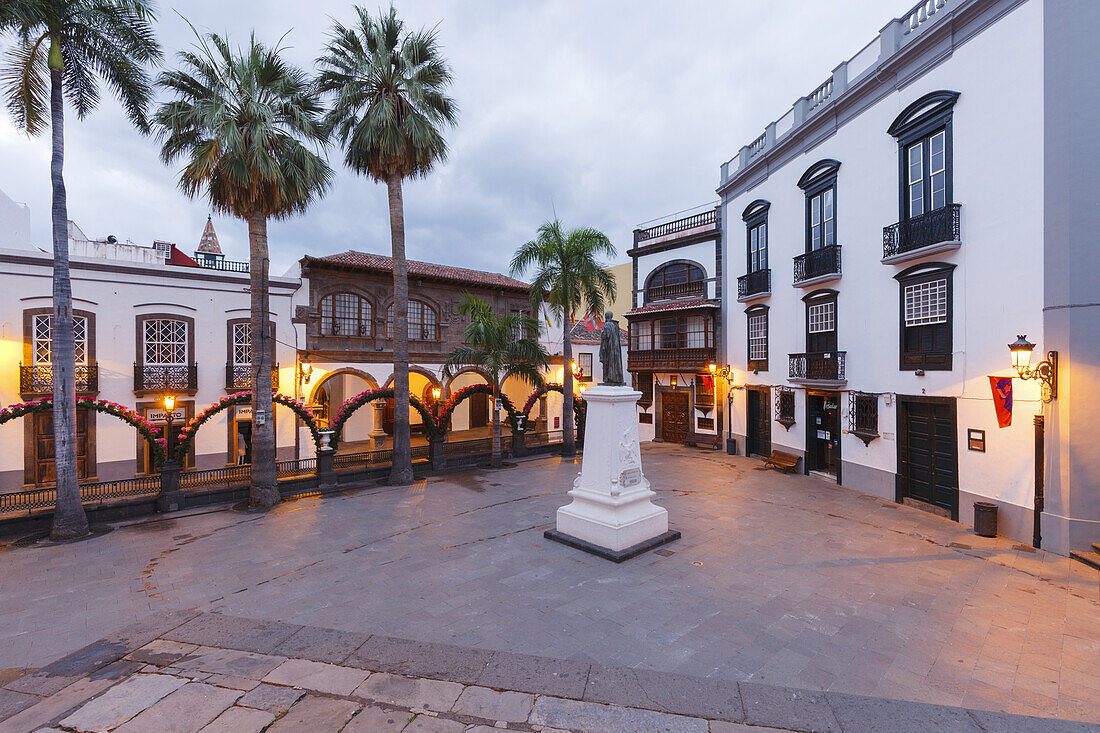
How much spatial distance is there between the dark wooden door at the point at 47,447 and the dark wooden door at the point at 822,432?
24.9 meters

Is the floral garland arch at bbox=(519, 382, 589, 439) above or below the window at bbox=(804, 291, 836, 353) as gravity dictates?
below

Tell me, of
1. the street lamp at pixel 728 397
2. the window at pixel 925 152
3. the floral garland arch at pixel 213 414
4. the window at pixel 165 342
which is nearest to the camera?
the window at pixel 925 152

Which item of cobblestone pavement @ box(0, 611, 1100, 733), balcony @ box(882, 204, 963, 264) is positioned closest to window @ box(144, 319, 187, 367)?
cobblestone pavement @ box(0, 611, 1100, 733)

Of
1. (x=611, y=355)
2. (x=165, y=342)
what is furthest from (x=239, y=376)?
(x=611, y=355)

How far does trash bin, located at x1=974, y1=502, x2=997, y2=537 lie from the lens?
10117mm

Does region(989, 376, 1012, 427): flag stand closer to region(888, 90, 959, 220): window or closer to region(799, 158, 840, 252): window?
region(888, 90, 959, 220): window

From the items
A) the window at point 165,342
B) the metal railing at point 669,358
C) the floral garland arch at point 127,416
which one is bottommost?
the floral garland arch at point 127,416

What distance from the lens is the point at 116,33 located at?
10.5 m

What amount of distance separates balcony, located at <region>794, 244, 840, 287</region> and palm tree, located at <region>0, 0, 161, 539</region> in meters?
18.9

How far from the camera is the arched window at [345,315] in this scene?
67.1 feet

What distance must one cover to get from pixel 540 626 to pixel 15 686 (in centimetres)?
592

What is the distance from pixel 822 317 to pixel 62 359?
68.1ft

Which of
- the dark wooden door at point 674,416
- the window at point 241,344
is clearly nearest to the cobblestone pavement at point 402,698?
the window at point 241,344

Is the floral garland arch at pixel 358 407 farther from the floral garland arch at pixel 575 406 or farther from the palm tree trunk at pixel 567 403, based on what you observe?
the palm tree trunk at pixel 567 403
